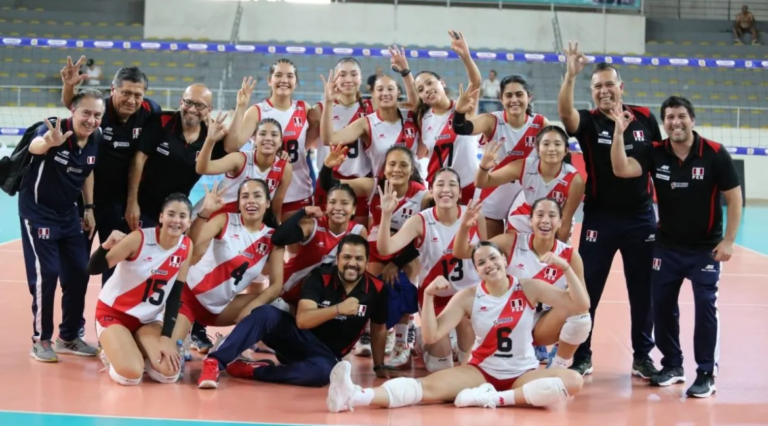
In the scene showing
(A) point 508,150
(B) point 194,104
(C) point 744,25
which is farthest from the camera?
(C) point 744,25

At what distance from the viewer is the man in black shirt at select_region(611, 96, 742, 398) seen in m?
4.98

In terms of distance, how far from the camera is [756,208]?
16.7 m

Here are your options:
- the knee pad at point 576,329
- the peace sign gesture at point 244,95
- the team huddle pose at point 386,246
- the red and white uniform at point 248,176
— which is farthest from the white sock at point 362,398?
the peace sign gesture at point 244,95

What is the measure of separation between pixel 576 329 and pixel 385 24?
50.7ft

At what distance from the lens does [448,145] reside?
610 cm

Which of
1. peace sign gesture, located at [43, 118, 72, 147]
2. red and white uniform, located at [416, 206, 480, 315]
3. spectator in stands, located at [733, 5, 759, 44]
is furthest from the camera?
spectator in stands, located at [733, 5, 759, 44]

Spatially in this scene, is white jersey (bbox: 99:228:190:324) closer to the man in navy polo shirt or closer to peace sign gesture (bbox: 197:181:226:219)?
peace sign gesture (bbox: 197:181:226:219)

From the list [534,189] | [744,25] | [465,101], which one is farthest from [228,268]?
[744,25]

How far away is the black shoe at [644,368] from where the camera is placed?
5.33 meters

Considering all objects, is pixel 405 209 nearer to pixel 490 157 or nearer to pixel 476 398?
pixel 490 157

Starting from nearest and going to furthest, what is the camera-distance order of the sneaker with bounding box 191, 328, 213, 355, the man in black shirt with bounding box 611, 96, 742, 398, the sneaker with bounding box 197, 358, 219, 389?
the sneaker with bounding box 197, 358, 219, 389 < the man in black shirt with bounding box 611, 96, 742, 398 < the sneaker with bounding box 191, 328, 213, 355

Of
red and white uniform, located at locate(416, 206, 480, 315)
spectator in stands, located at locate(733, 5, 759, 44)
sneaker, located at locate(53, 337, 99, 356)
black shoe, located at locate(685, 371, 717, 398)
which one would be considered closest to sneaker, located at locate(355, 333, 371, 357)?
red and white uniform, located at locate(416, 206, 480, 315)

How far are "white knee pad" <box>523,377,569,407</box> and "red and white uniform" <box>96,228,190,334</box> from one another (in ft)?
7.35

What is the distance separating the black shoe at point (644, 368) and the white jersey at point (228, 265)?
251cm
